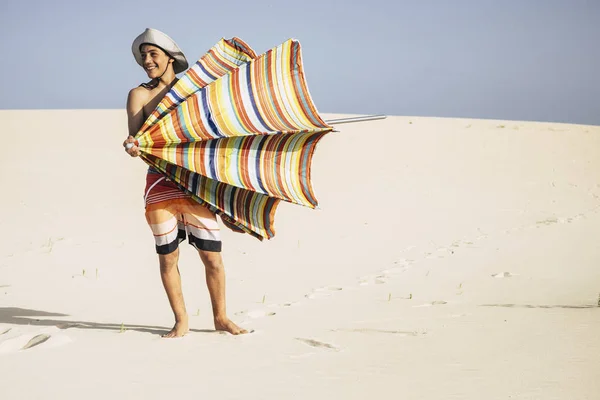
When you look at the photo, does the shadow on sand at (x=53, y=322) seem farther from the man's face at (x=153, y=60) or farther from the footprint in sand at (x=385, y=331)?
the man's face at (x=153, y=60)

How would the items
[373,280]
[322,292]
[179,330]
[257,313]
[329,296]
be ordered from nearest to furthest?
1. [179,330]
2. [257,313]
3. [329,296]
4. [322,292]
5. [373,280]

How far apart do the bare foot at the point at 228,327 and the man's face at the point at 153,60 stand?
5.25ft

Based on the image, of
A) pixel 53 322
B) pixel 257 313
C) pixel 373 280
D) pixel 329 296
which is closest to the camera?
pixel 53 322

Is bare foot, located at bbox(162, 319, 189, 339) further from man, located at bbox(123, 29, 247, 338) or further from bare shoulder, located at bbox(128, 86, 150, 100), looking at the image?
bare shoulder, located at bbox(128, 86, 150, 100)

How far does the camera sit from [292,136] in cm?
469

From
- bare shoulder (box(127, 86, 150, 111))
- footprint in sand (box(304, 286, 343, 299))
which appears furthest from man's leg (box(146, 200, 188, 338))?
footprint in sand (box(304, 286, 343, 299))

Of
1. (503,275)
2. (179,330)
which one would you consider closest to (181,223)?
(179,330)

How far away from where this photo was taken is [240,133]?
4410 millimetres

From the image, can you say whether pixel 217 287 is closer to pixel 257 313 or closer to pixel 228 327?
pixel 228 327

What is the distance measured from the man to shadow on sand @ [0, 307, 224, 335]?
279 mm

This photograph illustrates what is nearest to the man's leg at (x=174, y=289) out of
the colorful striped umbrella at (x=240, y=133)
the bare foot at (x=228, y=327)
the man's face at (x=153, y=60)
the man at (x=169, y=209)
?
the man at (x=169, y=209)

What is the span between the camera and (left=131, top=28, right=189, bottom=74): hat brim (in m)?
4.43

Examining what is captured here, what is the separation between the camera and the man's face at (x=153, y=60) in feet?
14.6

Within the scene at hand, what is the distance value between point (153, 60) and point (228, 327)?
1.74m
